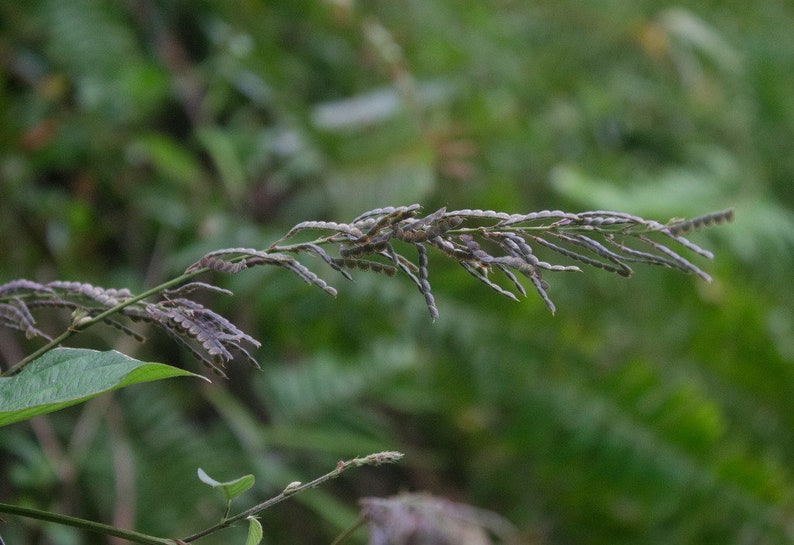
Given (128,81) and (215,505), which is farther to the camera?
(128,81)

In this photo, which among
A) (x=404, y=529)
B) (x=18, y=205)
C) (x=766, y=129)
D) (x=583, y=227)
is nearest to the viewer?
(x=583, y=227)

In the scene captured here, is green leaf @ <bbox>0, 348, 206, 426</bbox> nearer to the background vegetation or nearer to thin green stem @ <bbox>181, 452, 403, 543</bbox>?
thin green stem @ <bbox>181, 452, 403, 543</bbox>

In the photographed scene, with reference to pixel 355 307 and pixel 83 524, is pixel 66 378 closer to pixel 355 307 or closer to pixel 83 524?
pixel 83 524

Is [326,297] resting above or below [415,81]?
below

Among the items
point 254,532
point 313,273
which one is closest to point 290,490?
point 254,532

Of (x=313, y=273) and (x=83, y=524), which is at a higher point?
(x=313, y=273)

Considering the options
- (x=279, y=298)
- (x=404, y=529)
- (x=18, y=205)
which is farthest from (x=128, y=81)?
(x=404, y=529)

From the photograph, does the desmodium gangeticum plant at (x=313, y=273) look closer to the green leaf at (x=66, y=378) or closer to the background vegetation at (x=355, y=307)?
the green leaf at (x=66, y=378)

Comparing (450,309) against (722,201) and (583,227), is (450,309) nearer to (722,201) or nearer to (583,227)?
(722,201)
